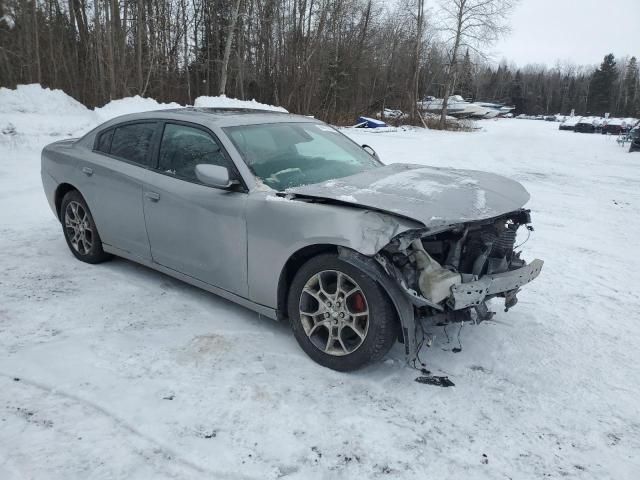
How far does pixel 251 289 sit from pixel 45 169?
3.11 metres

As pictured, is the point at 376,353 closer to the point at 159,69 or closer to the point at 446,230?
the point at 446,230

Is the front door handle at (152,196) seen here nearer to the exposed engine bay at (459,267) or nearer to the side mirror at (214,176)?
the side mirror at (214,176)

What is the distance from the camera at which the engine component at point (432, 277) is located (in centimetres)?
272

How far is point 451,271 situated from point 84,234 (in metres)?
3.58

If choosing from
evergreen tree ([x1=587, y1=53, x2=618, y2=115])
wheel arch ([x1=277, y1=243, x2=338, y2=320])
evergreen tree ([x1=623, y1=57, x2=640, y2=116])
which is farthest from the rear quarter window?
evergreen tree ([x1=587, y1=53, x2=618, y2=115])

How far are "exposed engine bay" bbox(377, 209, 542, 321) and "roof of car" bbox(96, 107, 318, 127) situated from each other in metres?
1.75

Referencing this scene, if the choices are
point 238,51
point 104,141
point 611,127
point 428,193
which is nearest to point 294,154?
point 428,193

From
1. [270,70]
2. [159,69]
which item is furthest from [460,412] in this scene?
[270,70]

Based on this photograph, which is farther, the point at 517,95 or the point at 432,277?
the point at 517,95

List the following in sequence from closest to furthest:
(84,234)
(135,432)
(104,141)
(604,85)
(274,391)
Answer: (135,432) → (274,391) → (104,141) → (84,234) → (604,85)

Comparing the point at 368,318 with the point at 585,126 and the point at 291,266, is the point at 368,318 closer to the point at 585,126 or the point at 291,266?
the point at 291,266

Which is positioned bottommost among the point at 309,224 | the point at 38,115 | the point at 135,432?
the point at 135,432

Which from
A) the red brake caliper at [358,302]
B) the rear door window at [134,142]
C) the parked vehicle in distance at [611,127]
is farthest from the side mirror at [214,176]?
the parked vehicle in distance at [611,127]

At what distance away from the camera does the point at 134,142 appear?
13.6 feet
